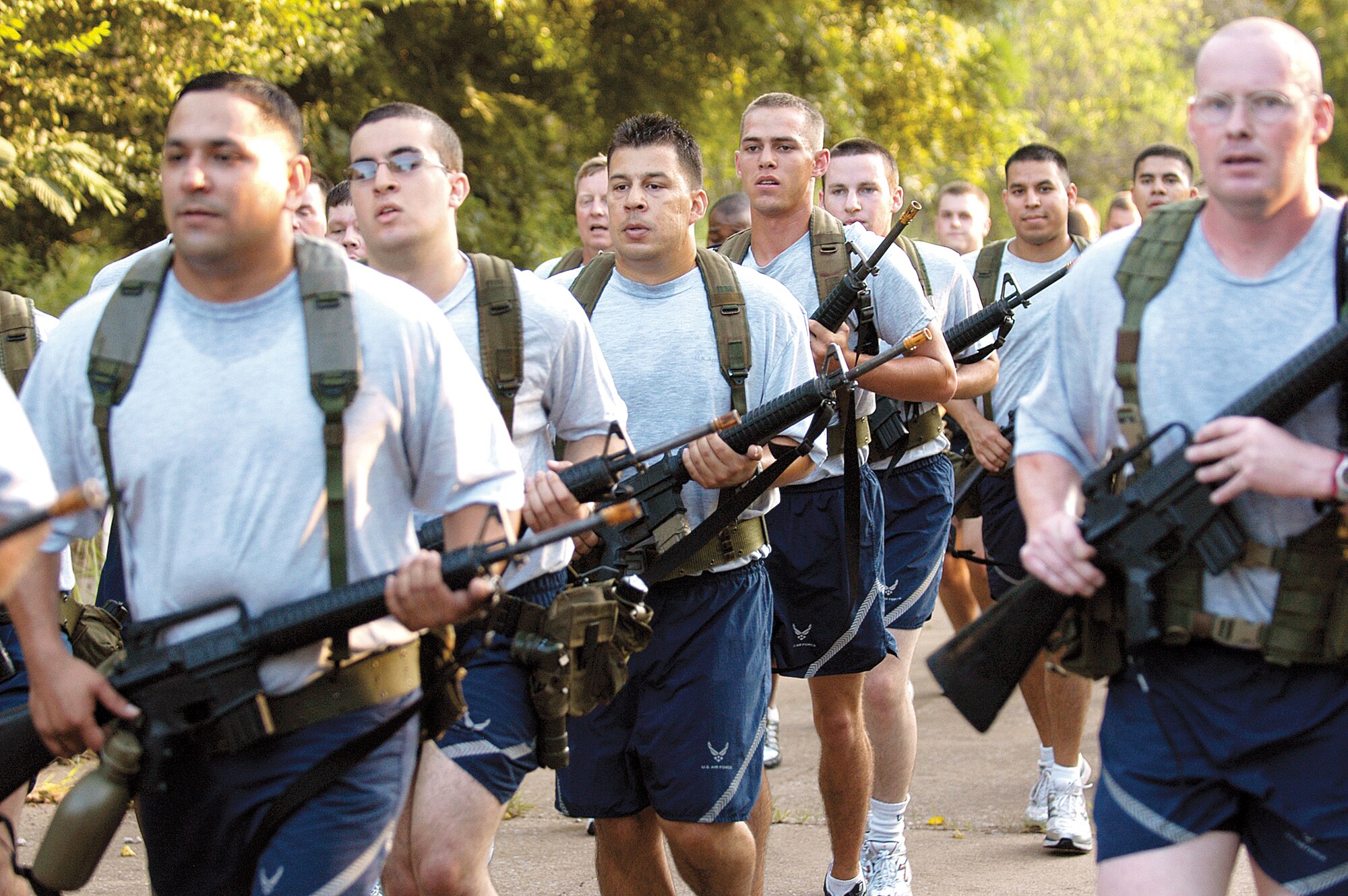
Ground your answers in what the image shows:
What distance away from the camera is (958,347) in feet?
21.4

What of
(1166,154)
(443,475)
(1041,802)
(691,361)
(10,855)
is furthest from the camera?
(1166,154)

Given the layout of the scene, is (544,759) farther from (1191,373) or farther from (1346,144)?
(1346,144)

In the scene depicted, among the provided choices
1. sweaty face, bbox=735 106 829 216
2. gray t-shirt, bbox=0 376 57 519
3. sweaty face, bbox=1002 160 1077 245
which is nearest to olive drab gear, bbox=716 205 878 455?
sweaty face, bbox=735 106 829 216

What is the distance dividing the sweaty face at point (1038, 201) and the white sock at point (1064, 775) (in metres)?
2.54

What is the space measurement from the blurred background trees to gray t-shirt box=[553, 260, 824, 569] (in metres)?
4.37

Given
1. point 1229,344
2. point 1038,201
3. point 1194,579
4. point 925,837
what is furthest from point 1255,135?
point 1038,201

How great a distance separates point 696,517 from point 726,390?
1.31 feet

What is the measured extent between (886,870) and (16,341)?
3379 mm

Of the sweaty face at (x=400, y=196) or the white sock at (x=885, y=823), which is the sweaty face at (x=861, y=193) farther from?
the sweaty face at (x=400, y=196)

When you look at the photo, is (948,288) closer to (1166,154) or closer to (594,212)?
(594,212)

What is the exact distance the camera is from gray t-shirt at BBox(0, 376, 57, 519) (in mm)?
3215

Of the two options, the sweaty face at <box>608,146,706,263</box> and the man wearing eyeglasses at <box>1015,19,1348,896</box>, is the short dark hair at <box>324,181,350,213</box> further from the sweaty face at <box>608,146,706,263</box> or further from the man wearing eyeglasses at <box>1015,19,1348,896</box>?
the man wearing eyeglasses at <box>1015,19,1348,896</box>

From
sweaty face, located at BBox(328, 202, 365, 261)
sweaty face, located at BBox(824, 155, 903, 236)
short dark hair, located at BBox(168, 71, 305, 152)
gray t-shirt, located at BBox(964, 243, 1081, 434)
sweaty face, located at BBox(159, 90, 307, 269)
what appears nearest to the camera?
sweaty face, located at BBox(159, 90, 307, 269)

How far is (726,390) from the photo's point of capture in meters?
4.94
